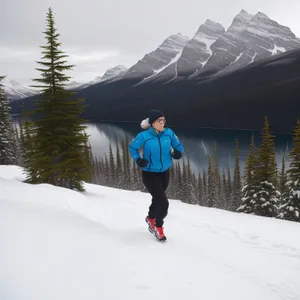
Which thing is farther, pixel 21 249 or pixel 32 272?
pixel 21 249

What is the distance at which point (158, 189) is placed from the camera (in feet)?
17.3

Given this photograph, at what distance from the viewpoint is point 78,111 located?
628 inches

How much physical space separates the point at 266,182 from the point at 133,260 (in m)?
23.9

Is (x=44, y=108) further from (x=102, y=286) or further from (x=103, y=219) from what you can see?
(x=102, y=286)

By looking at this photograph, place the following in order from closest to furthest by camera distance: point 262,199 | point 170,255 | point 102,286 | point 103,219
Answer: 1. point 102,286
2. point 170,255
3. point 103,219
4. point 262,199

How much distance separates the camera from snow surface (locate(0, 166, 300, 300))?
310cm

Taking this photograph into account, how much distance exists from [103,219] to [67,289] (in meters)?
4.08

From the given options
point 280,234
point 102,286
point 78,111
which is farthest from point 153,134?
point 78,111

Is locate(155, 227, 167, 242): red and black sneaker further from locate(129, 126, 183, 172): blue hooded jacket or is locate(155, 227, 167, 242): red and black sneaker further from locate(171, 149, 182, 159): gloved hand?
locate(171, 149, 182, 159): gloved hand

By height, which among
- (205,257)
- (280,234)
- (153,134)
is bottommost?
(280,234)

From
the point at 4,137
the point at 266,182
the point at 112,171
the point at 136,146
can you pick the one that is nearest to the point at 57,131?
the point at 136,146

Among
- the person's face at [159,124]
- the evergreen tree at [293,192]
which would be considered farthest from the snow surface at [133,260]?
the evergreen tree at [293,192]

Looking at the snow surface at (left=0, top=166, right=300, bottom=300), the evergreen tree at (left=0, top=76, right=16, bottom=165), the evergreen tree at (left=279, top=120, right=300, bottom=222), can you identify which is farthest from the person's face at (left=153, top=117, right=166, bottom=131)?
the evergreen tree at (left=0, top=76, right=16, bottom=165)

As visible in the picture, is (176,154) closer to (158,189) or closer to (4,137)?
(158,189)
